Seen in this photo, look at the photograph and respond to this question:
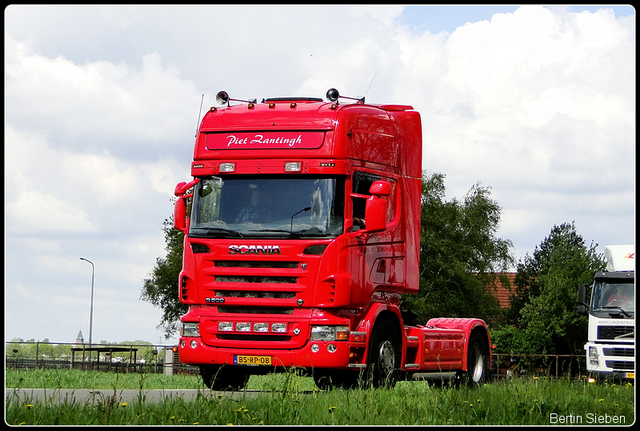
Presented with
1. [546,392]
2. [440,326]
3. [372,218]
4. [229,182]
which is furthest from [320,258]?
[440,326]

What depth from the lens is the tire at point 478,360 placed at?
1602cm

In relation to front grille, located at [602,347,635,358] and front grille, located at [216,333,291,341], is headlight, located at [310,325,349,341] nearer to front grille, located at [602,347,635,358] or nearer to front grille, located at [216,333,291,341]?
front grille, located at [216,333,291,341]

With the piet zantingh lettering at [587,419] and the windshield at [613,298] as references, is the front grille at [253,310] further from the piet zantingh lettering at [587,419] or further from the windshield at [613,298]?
the windshield at [613,298]

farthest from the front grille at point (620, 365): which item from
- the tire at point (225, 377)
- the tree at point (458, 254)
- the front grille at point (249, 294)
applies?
the tree at point (458, 254)

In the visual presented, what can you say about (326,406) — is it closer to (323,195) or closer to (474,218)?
(323,195)

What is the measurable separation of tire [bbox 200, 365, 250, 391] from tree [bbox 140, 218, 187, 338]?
130 feet

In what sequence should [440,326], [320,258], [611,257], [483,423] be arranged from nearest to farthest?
1. [483,423]
2. [320,258]
3. [440,326]
4. [611,257]

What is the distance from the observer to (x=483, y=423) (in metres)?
8.62

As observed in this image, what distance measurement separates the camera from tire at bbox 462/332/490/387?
16.0 meters

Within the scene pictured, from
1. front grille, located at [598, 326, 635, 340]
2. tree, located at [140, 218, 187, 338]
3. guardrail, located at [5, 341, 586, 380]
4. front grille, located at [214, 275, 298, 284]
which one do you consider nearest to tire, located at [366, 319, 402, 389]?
front grille, located at [214, 275, 298, 284]

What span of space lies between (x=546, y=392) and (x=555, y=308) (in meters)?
49.2

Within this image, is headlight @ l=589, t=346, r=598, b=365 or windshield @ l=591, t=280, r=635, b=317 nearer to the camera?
windshield @ l=591, t=280, r=635, b=317

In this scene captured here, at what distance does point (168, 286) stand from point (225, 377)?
43193 millimetres

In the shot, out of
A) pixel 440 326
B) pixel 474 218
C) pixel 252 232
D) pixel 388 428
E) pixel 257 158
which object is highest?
pixel 474 218
